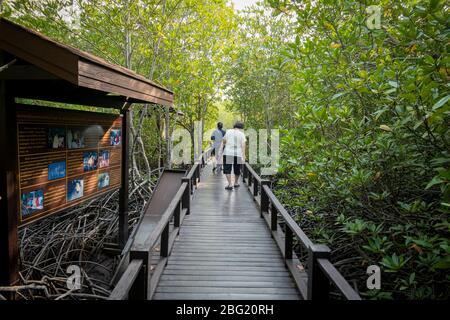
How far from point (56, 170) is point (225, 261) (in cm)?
216

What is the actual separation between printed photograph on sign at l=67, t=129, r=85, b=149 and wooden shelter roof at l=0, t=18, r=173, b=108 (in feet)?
1.14

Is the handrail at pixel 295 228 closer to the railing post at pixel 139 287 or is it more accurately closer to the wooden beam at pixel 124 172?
the railing post at pixel 139 287

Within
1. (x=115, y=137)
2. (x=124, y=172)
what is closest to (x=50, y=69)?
(x=115, y=137)

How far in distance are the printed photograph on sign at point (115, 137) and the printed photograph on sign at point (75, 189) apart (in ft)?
3.04

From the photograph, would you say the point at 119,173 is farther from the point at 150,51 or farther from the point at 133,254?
the point at 150,51

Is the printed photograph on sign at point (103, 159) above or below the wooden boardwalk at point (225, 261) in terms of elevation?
above

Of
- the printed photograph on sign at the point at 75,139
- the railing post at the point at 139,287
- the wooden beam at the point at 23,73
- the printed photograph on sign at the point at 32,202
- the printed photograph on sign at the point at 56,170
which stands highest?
the wooden beam at the point at 23,73

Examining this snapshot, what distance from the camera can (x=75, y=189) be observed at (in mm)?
3193

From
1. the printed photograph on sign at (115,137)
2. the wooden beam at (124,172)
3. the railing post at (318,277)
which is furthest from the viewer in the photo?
the wooden beam at (124,172)

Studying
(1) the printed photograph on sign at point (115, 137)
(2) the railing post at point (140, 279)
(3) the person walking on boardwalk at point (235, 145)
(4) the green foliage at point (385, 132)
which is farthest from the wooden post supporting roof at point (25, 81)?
(3) the person walking on boardwalk at point (235, 145)

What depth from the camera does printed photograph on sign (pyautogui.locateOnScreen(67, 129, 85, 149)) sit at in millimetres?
3051

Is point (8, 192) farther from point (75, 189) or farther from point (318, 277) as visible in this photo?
point (318, 277)

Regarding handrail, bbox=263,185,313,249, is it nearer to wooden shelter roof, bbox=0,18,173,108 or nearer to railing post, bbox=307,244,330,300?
railing post, bbox=307,244,330,300

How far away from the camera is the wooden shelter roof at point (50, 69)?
6.29 feet
